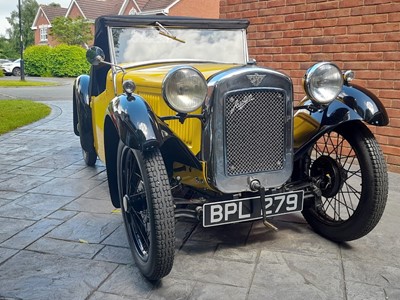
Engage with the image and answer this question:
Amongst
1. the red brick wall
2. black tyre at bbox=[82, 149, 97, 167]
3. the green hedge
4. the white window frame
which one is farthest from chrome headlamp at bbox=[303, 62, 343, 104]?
the white window frame

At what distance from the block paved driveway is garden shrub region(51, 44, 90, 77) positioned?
26.2m

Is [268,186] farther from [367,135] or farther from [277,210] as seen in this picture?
[367,135]

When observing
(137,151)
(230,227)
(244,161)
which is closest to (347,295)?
(244,161)

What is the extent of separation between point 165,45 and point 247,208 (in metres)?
1.81

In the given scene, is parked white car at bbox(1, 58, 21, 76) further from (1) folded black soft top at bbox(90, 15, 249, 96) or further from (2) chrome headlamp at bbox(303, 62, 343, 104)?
(2) chrome headlamp at bbox(303, 62, 343, 104)

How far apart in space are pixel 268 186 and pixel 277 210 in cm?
16

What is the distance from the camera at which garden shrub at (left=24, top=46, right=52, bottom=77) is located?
29219mm

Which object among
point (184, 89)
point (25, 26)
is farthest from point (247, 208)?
point (25, 26)

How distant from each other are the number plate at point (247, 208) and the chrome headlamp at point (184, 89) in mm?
586

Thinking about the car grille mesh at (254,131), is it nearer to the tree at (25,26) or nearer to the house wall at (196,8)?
the house wall at (196,8)

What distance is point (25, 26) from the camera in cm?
5191

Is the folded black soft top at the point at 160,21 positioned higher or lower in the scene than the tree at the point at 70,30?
lower

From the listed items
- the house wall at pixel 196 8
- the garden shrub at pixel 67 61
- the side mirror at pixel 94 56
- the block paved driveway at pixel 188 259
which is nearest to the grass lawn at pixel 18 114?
the block paved driveway at pixel 188 259

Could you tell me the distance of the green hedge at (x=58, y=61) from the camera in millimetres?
28734
